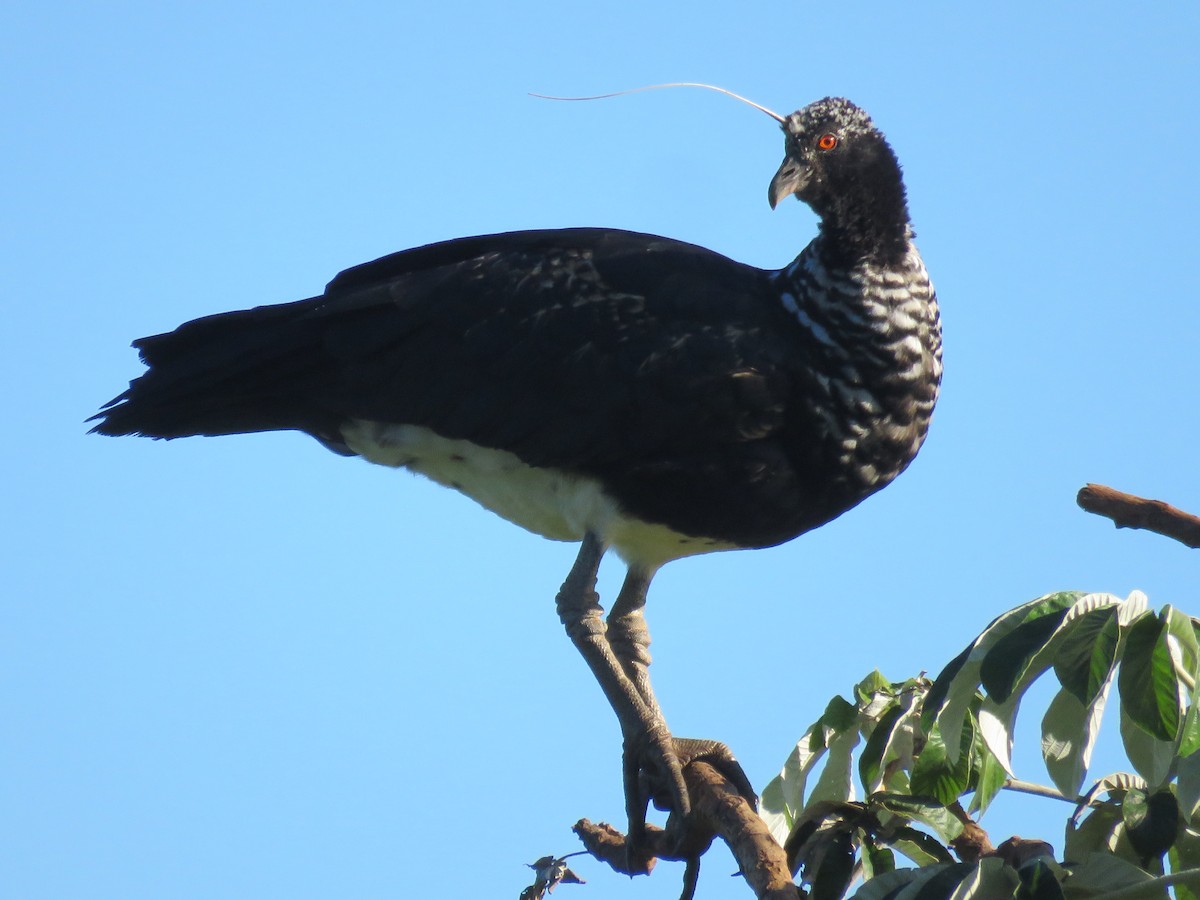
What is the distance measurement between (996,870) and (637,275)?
2248 mm

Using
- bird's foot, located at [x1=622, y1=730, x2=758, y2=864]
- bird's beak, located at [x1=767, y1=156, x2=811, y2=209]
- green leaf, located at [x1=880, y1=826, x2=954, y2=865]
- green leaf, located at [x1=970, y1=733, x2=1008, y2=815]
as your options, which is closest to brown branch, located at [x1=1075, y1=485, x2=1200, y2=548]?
green leaf, located at [x1=970, y1=733, x2=1008, y2=815]

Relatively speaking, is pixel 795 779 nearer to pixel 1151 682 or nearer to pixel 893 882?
pixel 893 882

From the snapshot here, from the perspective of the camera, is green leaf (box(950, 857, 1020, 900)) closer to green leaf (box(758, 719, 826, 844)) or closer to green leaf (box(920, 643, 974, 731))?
green leaf (box(920, 643, 974, 731))

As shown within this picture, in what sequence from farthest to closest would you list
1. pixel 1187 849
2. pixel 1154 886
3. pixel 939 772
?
pixel 939 772, pixel 1187 849, pixel 1154 886

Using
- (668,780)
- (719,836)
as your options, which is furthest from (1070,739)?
(668,780)

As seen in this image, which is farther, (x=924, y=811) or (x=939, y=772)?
(x=939, y=772)

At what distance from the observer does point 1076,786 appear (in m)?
2.37

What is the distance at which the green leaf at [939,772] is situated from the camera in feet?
8.75

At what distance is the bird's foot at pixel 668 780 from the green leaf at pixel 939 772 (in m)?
0.85

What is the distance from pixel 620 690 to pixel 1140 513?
1.78m

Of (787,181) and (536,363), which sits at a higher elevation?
(787,181)

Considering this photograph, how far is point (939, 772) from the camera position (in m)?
2.71

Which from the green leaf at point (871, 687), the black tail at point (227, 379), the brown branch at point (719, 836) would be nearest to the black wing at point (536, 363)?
the black tail at point (227, 379)

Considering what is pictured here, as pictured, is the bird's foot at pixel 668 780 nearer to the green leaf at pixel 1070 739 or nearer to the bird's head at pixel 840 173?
the green leaf at pixel 1070 739
